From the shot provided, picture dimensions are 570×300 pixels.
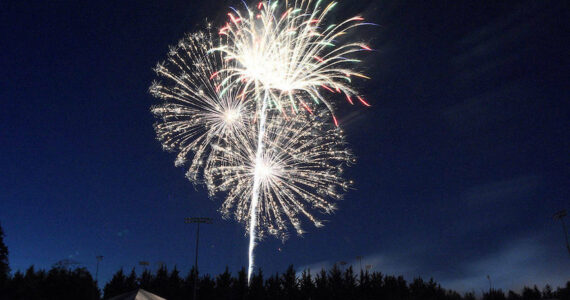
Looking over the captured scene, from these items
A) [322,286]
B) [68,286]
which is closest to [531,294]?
[322,286]

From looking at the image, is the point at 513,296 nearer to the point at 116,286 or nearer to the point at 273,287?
the point at 273,287

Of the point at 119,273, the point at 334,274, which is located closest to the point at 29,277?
the point at 119,273

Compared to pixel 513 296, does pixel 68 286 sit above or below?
above

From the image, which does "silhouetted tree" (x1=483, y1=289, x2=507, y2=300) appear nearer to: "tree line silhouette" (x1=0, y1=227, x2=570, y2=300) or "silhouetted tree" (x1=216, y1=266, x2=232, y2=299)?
"tree line silhouette" (x1=0, y1=227, x2=570, y2=300)

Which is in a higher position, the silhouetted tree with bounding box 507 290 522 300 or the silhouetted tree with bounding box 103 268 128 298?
the silhouetted tree with bounding box 103 268 128 298

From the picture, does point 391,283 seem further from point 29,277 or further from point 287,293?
point 29,277

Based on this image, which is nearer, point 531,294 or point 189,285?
point 189,285

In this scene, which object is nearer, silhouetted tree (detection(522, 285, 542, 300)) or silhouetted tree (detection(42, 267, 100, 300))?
silhouetted tree (detection(42, 267, 100, 300))

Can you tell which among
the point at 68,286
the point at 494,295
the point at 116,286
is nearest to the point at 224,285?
the point at 116,286

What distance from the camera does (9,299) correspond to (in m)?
48.2

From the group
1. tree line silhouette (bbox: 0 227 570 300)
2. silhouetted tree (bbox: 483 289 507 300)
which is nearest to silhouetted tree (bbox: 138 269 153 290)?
tree line silhouette (bbox: 0 227 570 300)

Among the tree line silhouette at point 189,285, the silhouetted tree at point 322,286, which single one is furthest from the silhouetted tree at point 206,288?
the silhouetted tree at point 322,286

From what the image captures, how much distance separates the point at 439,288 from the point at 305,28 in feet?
189

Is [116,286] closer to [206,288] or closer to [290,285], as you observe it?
[206,288]
